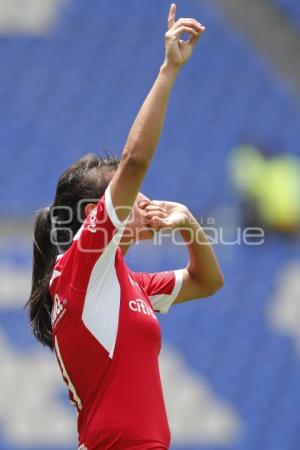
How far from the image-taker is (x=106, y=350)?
2322 millimetres

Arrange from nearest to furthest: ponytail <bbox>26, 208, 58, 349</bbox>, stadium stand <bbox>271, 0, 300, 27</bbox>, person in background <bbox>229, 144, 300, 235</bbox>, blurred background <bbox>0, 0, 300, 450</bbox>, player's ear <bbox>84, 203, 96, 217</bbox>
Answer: player's ear <bbox>84, 203, 96, 217</bbox> < ponytail <bbox>26, 208, 58, 349</bbox> < blurred background <bbox>0, 0, 300, 450</bbox> < person in background <bbox>229, 144, 300, 235</bbox> < stadium stand <bbox>271, 0, 300, 27</bbox>

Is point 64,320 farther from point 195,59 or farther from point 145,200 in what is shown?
point 195,59

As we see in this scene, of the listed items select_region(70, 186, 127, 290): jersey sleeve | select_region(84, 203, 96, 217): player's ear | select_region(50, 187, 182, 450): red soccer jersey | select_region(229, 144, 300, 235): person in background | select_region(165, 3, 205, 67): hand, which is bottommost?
select_region(50, 187, 182, 450): red soccer jersey

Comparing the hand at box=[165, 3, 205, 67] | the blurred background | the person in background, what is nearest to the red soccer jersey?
the hand at box=[165, 3, 205, 67]

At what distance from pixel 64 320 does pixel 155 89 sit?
2.06ft

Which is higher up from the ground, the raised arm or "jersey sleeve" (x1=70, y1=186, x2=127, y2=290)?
the raised arm

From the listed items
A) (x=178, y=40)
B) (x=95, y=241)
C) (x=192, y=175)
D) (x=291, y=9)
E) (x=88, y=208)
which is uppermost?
(x=291, y=9)

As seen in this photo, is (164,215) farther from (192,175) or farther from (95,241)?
(192,175)

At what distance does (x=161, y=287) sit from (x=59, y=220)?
40 centimetres

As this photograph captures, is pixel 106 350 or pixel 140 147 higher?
pixel 140 147

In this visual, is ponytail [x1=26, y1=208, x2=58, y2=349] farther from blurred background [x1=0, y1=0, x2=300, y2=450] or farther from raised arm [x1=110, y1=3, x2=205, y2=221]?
blurred background [x1=0, y1=0, x2=300, y2=450]

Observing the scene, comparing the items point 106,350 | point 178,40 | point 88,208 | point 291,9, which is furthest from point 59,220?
point 291,9

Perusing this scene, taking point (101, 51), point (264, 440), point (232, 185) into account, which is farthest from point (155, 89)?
point (101, 51)

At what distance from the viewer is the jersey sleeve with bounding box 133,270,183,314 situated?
269 cm
